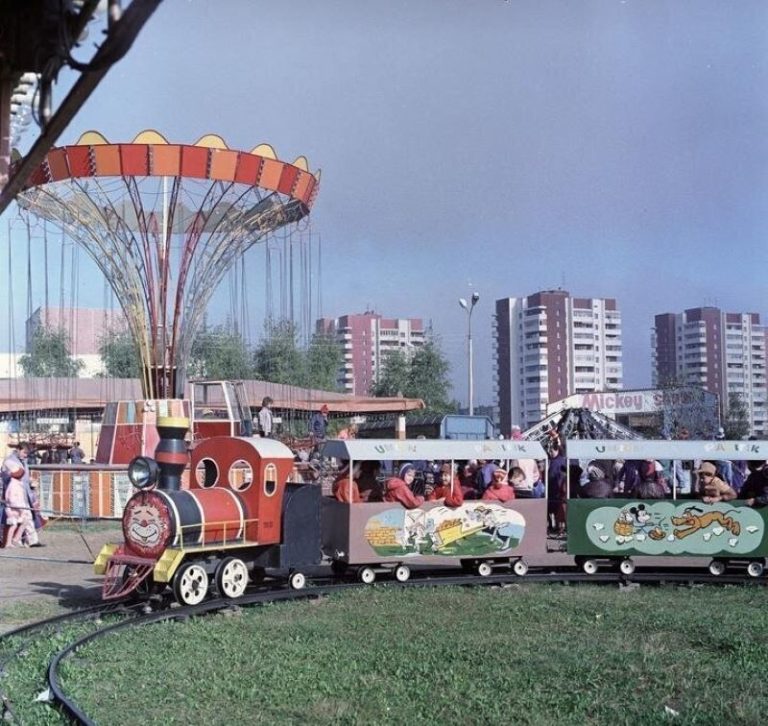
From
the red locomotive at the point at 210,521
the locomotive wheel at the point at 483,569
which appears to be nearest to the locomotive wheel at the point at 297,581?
the red locomotive at the point at 210,521

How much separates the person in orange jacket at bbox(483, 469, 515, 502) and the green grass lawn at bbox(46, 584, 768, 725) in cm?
298

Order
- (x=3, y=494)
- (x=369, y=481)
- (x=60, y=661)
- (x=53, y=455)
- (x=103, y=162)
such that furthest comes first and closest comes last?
(x=53, y=455) → (x=103, y=162) → (x=3, y=494) → (x=369, y=481) → (x=60, y=661)

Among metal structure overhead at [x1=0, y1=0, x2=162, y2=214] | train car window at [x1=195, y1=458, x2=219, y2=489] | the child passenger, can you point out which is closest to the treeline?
the child passenger

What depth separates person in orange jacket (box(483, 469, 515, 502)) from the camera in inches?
671

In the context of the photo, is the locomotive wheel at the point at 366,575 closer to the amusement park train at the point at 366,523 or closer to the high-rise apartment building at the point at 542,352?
the amusement park train at the point at 366,523

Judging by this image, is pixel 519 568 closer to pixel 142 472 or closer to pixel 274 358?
pixel 142 472

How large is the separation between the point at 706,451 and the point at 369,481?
17.7 ft

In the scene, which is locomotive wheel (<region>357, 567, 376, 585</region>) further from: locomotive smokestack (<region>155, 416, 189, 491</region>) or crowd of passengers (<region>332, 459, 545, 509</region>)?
locomotive smokestack (<region>155, 416, 189, 491</region>)

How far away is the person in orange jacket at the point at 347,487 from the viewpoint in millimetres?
16375

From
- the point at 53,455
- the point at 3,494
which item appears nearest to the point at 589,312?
the point at 53,455

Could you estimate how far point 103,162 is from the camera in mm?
27062

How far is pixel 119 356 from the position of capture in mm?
77938

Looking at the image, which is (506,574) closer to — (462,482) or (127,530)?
(462,482)

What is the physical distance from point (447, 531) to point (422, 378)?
66.3 metres
